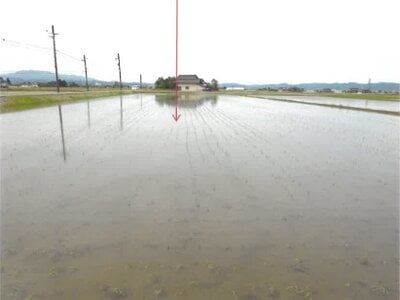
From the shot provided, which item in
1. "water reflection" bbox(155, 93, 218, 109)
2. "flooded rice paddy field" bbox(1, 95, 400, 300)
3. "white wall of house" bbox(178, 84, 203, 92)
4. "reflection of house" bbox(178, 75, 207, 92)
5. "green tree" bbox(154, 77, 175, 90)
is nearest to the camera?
"flooded rice paddy field" bbox(1, 95, 400, 300)

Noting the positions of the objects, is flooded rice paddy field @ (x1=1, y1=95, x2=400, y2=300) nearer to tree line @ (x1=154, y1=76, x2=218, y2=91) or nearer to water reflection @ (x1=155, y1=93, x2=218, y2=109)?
water reflection @ (x1=155, y1=93, x2=218, y2=109)

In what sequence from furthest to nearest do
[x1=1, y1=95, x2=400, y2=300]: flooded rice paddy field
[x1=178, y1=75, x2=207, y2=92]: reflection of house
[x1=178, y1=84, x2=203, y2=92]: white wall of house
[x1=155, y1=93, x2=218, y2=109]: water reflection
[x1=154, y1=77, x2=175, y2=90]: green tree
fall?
[x1=178, y1=75, x2=207, y2=92]: reflection of house → [x1=178, y1=84, x2=203, y2=92]: white wall of house → [x1=154, y1=77, x2=175, y2=90]: green tree → [x1=155, y1=93, x2=218, y2=109]: water reflection → [x1=1, y1=95, x2=400, y2=300]: flooded rice paddy field

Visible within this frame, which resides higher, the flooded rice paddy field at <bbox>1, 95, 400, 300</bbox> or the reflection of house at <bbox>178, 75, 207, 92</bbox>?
the reflection of house at <bbox>178, 75, 207, 92</bbox>

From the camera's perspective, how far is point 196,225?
488cm

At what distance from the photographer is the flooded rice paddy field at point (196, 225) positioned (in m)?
3.50

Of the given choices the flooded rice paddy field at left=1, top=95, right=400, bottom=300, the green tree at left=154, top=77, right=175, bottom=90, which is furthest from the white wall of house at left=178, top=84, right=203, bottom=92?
the flooded rice paddy field at left=1, top=95, right=400, bottom=300

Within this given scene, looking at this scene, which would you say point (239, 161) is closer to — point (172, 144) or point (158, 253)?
point (172, 144)

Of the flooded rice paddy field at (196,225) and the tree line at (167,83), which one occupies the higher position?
the tree line at (167,83)

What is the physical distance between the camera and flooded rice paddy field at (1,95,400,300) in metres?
3.50

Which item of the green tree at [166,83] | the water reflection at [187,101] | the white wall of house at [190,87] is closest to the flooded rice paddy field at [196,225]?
the water reflection at [187,101]

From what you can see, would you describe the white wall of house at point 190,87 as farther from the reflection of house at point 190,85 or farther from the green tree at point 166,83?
the green tree at point 166,83

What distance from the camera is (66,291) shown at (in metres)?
3.31

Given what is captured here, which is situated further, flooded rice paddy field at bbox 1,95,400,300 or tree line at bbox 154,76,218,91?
tree line at bbox 154,76,218,91

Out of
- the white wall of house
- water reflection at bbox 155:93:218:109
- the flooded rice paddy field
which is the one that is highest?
the white wall of house
